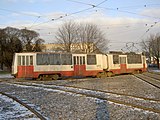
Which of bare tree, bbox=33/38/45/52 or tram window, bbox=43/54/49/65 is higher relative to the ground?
bare tree, bbox=33/38/45/52

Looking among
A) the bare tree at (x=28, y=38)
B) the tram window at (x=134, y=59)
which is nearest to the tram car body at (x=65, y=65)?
the tram window at (x=134, y=59)

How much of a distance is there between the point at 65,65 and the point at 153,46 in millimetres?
50076

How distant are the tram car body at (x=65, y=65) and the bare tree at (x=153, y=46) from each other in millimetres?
38541

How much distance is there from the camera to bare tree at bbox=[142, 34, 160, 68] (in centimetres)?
6956

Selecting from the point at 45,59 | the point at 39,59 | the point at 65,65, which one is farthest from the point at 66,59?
the point at 39,59

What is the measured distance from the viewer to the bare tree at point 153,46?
228 feet

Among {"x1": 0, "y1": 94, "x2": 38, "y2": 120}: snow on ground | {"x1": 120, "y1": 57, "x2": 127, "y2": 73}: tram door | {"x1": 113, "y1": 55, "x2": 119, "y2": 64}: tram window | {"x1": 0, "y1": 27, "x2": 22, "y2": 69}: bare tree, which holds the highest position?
{"x1": 0, "y1": 27, "x2": 22, "y2": 69}: bare tree

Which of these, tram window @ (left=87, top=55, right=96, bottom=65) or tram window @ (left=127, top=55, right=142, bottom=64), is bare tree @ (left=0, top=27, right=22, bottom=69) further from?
tram window @ (left=87, top=55, right=96, bottom=65)

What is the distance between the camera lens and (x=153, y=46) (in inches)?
2827

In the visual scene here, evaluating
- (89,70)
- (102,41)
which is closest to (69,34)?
(102,41)

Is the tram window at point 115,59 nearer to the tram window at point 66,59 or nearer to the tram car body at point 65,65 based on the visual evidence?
the tram car body at point 65,65

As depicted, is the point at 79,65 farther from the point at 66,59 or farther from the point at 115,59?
the point at 115,59

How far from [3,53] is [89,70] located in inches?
1465

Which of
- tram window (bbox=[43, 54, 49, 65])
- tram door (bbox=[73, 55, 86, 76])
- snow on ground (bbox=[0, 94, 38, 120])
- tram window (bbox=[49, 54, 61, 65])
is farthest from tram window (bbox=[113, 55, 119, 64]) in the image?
snow on ground (bbox=[0, 94, 38, 120])
